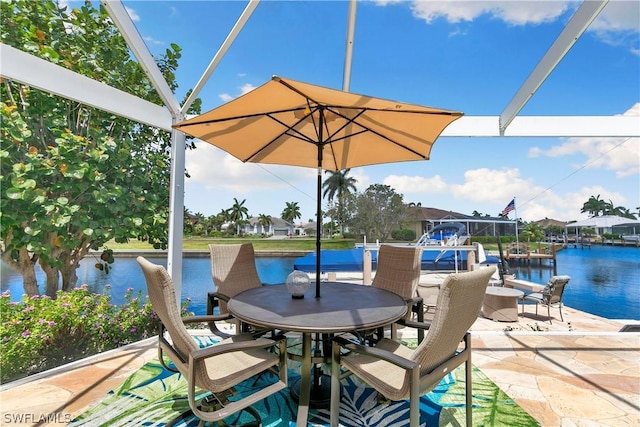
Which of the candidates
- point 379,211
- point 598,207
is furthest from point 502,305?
point 598,207

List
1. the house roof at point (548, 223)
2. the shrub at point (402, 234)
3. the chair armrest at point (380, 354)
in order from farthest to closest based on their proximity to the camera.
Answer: the house roof at point (548, 223)
the shrub at point (402, 234)
the chair armrest at point (380, 354)

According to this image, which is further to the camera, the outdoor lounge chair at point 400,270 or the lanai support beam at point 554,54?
the outdoor lounge chair at point 400,270

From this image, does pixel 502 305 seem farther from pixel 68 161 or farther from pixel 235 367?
pixel 68 161

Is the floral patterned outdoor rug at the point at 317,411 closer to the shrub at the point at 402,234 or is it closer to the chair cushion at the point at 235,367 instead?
the chair cushion at the point at 235,367

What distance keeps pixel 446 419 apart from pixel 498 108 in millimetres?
3906

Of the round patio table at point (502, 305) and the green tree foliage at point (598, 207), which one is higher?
the green tree foliage at point (598, 207)

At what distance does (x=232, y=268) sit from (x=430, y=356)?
2.40 meters

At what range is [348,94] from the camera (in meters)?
1.79

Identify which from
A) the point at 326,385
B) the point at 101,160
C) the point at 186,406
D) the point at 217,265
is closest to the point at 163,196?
the point at 101,160

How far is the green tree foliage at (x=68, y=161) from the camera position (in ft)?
10.3

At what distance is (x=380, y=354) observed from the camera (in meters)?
1.63

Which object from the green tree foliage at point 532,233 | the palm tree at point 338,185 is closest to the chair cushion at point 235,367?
the palm tree at point 338,185

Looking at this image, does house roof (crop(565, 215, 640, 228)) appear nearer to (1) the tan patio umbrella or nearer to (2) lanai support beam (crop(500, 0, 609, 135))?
(2) lanai support beam (crop(500, 0, 609, 135))

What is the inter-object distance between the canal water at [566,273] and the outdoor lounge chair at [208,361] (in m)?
1.81
